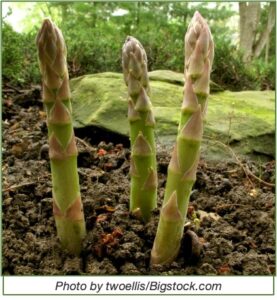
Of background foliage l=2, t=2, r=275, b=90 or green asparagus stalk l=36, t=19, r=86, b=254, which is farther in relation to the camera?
background foliage l=2, t=2, r=275, b=90

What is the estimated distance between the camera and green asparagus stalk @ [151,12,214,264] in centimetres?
217

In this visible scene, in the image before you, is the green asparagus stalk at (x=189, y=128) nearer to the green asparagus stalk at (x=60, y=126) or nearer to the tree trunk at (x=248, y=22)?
the green asparagus stalk at (x=60, y=126)

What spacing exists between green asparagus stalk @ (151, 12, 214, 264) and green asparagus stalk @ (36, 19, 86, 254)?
46cm

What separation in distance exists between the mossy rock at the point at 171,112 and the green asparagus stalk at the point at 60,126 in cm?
178

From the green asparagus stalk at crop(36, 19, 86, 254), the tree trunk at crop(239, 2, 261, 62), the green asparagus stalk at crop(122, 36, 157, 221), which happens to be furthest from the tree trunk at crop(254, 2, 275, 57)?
the green asparagus stalk at crop(36, 19, 86, 254)

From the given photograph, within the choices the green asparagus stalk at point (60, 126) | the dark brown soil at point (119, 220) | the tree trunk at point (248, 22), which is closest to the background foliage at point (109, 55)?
the dark brown soil at point (119, 220)

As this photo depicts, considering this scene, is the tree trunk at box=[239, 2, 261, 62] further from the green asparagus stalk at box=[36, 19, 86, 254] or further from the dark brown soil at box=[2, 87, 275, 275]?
the green asparagus stalk at box=[36, 19, 86, 254]

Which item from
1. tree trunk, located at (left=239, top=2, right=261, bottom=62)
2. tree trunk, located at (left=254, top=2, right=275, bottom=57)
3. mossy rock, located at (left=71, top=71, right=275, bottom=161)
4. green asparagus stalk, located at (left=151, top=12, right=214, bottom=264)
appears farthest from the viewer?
tree trunk, located at (left=254, top=2, right=275, bottom=57)

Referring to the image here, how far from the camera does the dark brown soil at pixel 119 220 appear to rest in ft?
8.13

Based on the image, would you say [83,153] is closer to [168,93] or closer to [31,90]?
[168,93]

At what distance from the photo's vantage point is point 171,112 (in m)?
4.51

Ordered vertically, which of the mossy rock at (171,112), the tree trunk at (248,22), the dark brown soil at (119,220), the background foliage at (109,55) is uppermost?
the tree trunk at (248,22)

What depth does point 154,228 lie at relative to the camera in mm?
2602

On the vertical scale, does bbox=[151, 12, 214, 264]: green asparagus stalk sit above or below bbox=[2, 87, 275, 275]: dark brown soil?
above
